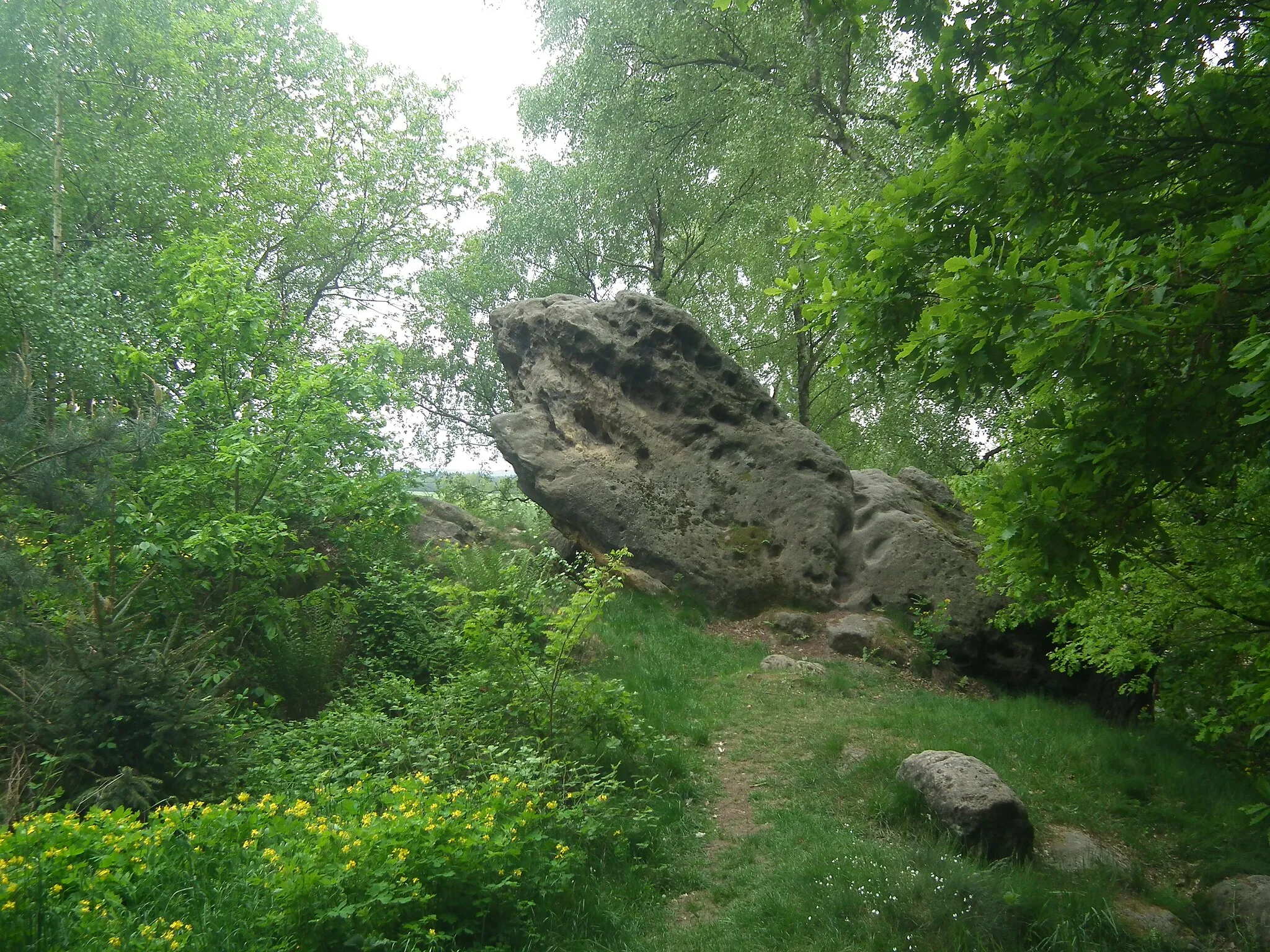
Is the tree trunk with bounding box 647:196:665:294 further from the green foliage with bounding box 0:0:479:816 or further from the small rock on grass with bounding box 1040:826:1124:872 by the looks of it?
the small rock on grass with bounding box 1040:826:1124:872

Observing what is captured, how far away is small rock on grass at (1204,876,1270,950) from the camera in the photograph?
16.9ft

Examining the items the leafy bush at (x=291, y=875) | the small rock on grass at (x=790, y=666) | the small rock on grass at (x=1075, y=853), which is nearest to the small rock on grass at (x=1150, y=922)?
the small rock on grass at (x=1075, y=853)

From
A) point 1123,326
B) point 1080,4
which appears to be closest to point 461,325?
point 1080,4

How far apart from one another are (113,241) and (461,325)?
1122 cm

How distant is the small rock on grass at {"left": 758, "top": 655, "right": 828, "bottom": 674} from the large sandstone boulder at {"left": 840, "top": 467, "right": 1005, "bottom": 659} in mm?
2641

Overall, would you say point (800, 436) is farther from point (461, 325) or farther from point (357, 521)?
point (461, 325)

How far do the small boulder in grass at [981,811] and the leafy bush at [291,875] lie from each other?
2772mm

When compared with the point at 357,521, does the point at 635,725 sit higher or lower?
lower

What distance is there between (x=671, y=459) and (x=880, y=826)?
9.27 m

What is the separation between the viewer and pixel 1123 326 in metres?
3.54

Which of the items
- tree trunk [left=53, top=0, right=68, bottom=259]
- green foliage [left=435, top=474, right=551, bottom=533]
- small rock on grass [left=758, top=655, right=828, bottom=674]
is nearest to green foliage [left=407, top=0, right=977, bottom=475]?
green foliage [left=435, top=474, right=551, bottom=533]

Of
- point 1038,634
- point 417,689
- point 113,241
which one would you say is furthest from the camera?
point 1038,634

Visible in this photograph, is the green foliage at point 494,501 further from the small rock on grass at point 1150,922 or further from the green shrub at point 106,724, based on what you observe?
the small rock on grass at point 1150,922

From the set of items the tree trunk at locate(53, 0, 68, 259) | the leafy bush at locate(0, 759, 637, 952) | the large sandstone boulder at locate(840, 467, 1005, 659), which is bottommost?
the leafy bush at locate(0, 759, 637, 952)
